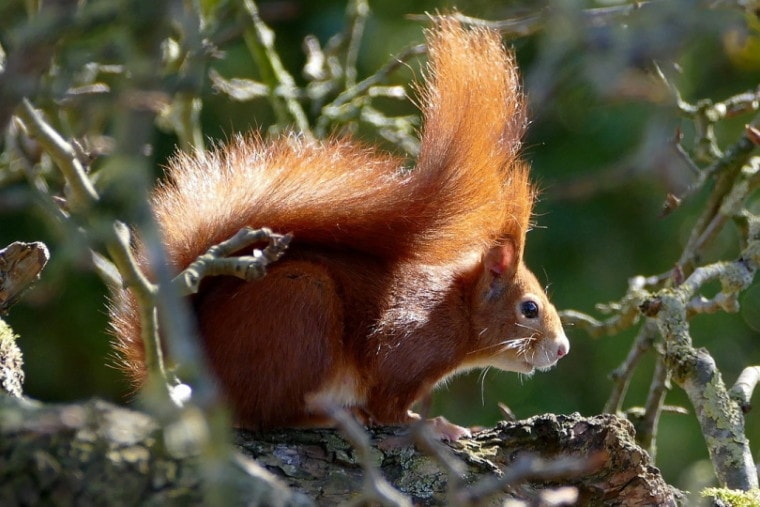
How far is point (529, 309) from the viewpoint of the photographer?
355 centimetres

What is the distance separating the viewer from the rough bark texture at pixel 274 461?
155 cm

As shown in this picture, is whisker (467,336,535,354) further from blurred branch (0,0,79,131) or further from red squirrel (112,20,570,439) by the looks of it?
blurred branch (0,0,79,131)

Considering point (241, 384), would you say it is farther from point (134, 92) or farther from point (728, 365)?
point (728, 365)

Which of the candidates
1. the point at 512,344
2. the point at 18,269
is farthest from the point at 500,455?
the point at 18,269

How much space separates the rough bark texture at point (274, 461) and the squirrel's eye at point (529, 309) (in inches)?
37.5

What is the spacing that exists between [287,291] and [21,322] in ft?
13.5

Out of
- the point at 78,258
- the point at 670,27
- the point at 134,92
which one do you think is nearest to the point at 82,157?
the point at 78,258

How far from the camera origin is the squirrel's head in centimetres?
348

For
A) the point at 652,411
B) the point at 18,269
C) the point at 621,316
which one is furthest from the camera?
the point at 621,316

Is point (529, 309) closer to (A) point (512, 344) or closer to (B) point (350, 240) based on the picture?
(A) point (512, 344)

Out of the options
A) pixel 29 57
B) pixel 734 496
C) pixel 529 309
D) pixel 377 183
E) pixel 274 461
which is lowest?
pixel 734 496

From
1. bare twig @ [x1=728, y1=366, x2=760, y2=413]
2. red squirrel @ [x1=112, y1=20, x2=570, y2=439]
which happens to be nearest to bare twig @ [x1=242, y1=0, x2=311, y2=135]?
red squirrel @ [x1=112, y1=20, x2=570, y2=439]

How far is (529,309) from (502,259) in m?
0.21

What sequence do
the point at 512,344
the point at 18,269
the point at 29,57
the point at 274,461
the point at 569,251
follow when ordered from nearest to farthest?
the point at 29,57
the point at 274,461
the point at 18,269
the point at 512,344
the point at 569,251
